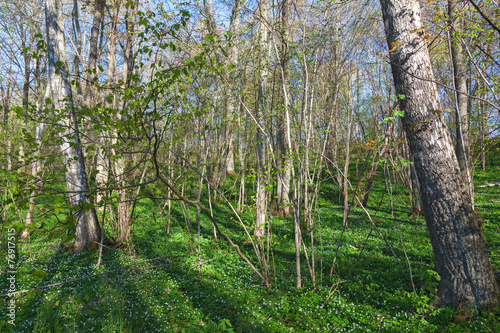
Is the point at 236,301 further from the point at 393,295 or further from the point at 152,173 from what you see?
the point at 152,173

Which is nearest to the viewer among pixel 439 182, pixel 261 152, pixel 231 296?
Answer: pixel 439 182

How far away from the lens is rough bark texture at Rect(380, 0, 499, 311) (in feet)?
10.4

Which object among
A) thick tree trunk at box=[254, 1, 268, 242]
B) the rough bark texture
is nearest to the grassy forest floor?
the rough bark texture

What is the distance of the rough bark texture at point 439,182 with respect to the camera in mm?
3176

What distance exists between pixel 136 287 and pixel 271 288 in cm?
240

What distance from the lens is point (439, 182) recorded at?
3.25 metres

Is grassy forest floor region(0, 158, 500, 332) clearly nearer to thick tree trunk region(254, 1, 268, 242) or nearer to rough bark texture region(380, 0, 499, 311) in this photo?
rough bark texture region(380, 0, 499, 311)

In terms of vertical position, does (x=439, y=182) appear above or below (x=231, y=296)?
above

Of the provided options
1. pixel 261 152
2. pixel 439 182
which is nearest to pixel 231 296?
pixel 439 182

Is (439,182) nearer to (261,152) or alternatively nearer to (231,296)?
(231,296)

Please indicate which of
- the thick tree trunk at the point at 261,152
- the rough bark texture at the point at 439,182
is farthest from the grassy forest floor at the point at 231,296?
the thick tree trunk at the point at 261,152

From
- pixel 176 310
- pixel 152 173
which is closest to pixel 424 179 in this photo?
pixel 176 310

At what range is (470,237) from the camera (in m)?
3.17

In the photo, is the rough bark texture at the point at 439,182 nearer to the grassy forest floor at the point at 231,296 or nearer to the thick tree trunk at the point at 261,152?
the grassy forest floor at the point at 231,296
